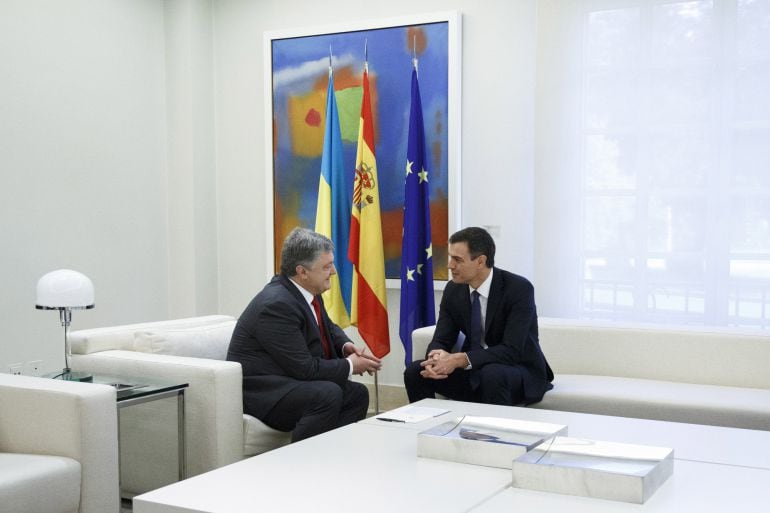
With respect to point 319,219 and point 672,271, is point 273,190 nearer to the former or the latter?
point 319,219

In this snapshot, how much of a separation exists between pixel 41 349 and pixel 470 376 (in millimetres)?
2978

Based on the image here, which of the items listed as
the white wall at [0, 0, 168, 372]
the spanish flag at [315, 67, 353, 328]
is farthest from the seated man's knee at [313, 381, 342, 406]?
the white wall at [0, 0, 168, 372]

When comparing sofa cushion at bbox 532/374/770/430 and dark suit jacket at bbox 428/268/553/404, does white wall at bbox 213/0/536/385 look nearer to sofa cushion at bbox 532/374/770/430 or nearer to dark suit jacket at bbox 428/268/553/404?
dark suit jacket at bbox 428/268/553/404

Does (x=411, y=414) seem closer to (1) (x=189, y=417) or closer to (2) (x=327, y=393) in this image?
(2) (x=327, y=393)

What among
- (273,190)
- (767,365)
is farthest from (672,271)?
(273,190)

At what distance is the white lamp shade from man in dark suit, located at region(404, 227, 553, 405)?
169 cm

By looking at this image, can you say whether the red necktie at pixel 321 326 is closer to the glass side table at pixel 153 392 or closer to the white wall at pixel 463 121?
the glass side table at pixel 153 392

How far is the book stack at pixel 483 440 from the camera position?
2.55m

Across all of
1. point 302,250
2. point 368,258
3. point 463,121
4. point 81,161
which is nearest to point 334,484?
point 302,250

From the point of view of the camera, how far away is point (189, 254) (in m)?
6.71

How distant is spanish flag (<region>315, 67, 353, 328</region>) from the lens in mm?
6113

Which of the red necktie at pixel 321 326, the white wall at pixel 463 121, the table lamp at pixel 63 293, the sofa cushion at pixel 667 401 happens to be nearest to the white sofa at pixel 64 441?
the table lamp at pixel 63 293

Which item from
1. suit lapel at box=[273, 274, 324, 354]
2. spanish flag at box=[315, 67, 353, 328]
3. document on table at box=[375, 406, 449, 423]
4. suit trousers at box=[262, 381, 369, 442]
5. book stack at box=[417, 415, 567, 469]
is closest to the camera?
book stack at box=[417, 415, 567, 469]

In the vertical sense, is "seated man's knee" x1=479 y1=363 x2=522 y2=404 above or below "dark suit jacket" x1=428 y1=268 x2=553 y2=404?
below
